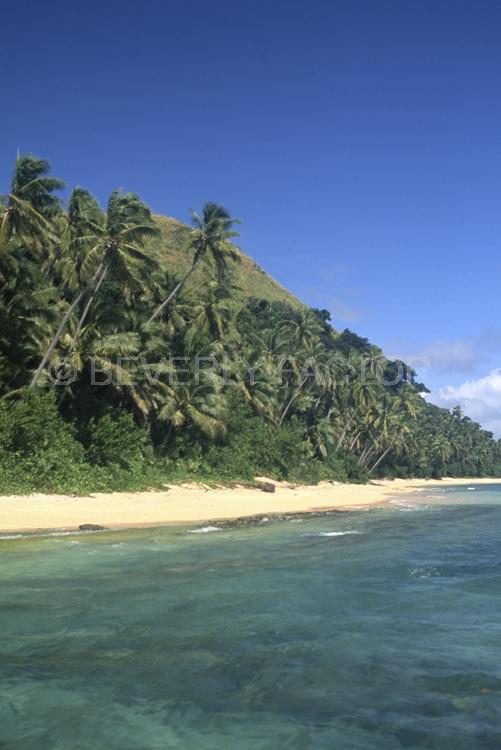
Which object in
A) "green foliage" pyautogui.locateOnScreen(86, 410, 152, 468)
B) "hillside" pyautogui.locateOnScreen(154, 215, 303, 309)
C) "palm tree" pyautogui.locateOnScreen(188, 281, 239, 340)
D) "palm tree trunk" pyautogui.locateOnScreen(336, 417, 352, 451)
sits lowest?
"green foliage" pyautogui.locateOnScreen(86, 410, 152, 468)

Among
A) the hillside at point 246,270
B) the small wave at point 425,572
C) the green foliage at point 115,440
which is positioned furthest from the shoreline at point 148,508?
the hillside at point 246,270

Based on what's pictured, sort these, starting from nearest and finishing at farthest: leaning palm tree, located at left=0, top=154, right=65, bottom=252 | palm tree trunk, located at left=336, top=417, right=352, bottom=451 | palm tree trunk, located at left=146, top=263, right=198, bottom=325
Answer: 1. leaning palm tree, located at left=0, top=154, right=65, bottom=252
2. palm tree trunk, located at left=146, top=263, right=198, bottom=325
3. palm tree trunk, located at left=336, top=417, right=352, bottom=451

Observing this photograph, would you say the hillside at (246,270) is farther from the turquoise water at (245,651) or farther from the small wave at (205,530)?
the turquoise water at (245,651)

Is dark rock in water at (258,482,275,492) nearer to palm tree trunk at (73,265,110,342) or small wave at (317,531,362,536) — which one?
palm tree trunk at (73,265,110,342)

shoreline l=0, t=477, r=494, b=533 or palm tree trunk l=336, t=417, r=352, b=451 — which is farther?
palm tree trunk l=336, t=417, r=352, b=451

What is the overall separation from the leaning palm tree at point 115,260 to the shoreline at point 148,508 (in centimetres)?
637

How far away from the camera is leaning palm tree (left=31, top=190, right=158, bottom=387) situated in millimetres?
28688

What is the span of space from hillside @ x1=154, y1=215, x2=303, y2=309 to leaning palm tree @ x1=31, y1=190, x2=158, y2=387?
251ft

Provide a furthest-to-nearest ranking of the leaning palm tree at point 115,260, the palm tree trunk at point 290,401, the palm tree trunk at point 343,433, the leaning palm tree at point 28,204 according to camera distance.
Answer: the palm tree trunk at point 343,433 → the palm tree trunk at point 290,401 → the leaning palm tree at point 115,260 → the leaning palm tree at point 28,204

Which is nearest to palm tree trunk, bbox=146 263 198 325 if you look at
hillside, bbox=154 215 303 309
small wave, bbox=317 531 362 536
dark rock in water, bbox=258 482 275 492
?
dark rock in water, bbox=258 482 275 492

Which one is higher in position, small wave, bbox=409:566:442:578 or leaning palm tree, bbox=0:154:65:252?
leaning palm tree, bbox=0:154:65:252

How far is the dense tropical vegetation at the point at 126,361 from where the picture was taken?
26562 millimetres

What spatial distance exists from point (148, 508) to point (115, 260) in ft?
38.7

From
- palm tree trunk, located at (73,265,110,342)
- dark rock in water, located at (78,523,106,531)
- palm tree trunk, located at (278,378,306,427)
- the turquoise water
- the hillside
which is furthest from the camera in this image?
the hillside
